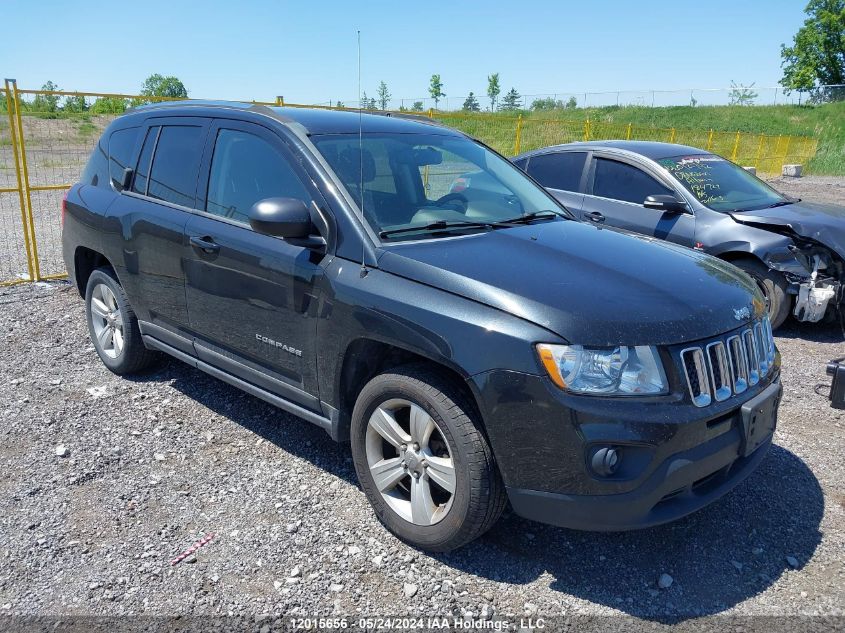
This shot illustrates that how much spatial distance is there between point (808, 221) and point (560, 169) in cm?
251

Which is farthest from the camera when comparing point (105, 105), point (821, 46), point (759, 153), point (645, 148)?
point (821, 46)

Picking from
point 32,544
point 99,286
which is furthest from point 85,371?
point 32,544

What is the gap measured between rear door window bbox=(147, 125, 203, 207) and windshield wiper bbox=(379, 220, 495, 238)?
1473 millimetres

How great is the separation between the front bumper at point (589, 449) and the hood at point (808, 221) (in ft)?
13.4

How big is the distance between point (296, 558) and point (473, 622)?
0.86m

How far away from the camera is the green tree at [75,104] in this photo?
822 centimetres

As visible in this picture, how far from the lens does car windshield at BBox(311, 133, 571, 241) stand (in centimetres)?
340

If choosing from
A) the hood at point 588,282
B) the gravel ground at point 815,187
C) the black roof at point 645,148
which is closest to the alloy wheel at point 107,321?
the hood at point 588,282

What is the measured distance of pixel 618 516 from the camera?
8.54 feet

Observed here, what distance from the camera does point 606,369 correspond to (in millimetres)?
2570

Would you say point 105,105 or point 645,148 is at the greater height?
point 105,105

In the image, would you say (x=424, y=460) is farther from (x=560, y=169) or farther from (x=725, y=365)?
(x=560, y=169)

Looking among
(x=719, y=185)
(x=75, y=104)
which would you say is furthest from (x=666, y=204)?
(x=75, y=104)

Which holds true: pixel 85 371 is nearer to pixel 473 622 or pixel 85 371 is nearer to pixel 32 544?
pixel 32 544
